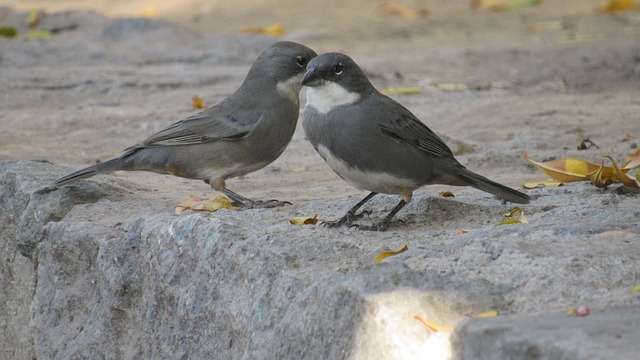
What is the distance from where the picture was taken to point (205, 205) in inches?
192

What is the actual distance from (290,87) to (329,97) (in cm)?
91

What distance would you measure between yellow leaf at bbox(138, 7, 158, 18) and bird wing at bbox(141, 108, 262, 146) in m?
8.36

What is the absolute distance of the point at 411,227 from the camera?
179 inches

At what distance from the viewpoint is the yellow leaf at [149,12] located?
540 inches

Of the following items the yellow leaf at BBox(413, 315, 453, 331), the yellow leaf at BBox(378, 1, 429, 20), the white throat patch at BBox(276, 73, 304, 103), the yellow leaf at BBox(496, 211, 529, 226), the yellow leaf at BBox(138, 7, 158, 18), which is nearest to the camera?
the yellow leaf at BBox(413, 315, 453, 331)

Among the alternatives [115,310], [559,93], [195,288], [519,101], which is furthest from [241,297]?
[559,93]

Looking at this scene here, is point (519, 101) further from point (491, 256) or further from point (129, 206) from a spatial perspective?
point (491, 256)

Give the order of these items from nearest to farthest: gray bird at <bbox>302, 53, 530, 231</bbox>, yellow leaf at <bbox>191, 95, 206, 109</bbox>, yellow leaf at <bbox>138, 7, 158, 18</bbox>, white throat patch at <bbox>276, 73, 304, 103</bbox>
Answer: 1. gray bird at <bbox>302, 53, 530, 231</bbox>
2. white throat patch at <bbox>276, 73, 304, 103</bbox>
3. yellow leaf at <bbox>191, 95, 206, 109</bbox>
4. yellow leaf at <bbox>138, 7, 158, 18</bbox>

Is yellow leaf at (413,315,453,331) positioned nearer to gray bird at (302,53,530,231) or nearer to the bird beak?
gray bird at (302,53,530,231)

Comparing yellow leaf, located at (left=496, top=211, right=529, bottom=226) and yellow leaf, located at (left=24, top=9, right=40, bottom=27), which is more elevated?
yellow leaf, located at (left=24, top=9, right=40, bottom=27)

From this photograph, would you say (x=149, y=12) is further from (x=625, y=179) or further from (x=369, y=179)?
(x=625, y=179)

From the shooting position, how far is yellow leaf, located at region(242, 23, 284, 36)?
38.2ft

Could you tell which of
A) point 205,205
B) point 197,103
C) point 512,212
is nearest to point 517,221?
point 512,212

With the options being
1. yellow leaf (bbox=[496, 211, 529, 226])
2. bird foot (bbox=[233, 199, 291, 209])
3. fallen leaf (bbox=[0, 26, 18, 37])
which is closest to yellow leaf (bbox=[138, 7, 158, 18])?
fallen leaf (bbox=[0, 26, 18, 37])
